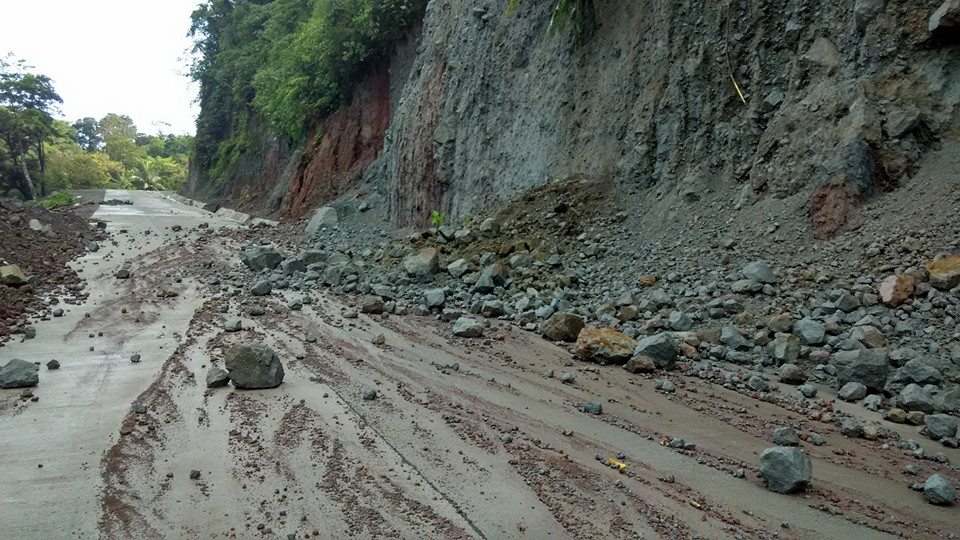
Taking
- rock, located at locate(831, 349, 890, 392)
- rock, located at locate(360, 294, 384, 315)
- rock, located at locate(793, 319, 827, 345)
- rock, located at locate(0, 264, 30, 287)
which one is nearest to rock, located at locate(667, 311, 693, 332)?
rock, located at locate(793, 319, 827, 345)

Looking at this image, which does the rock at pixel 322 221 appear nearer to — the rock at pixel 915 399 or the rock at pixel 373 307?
the rock at pixel 373 307

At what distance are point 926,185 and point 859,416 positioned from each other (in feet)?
11.5

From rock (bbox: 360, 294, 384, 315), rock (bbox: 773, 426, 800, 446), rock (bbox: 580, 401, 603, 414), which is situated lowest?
rock (bbox: 360, 294, 384, 315)

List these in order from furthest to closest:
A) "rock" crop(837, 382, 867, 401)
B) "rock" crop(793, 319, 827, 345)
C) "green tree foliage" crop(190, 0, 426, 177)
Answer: "green tree foliage" crop(190, 0, 426, 177) → "rock" crop(793, 319, 827, 345) → "rock" crop(837, 382, 867, 401)

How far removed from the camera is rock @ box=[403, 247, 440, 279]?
10625 mm

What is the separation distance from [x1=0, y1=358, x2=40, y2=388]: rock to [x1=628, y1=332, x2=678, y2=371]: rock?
5.62m

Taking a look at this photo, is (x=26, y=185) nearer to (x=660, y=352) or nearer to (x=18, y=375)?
(x=18, y=375)

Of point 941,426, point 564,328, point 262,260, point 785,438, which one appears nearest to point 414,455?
point 785,438

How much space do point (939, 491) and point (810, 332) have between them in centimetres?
254

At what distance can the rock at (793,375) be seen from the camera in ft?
18.3

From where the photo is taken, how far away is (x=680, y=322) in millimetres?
6965

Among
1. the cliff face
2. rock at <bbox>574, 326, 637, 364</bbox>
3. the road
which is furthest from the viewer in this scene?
the cliff face

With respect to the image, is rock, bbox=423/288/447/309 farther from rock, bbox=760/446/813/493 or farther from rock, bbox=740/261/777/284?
rock, bbox=760/446/813/493

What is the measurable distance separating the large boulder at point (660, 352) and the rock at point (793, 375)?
97 centimetres
